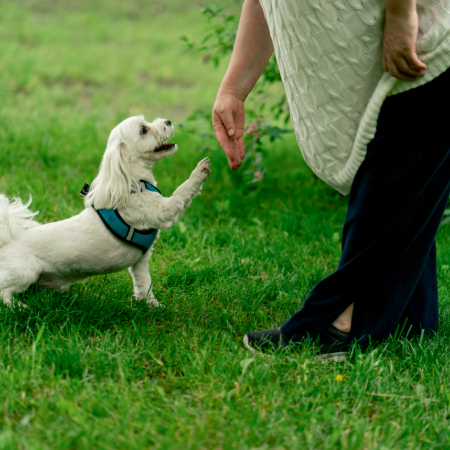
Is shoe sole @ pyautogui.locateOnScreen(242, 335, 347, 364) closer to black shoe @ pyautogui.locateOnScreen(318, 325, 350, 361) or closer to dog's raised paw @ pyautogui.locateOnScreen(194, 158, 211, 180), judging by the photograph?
black shoe @ pyautogui.locateOnScreen(318, 325, 350, 361)

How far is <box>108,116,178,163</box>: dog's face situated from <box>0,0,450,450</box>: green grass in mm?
738

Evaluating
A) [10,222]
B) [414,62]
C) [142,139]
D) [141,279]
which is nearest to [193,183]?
[142,139]

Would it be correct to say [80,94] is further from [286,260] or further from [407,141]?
[407,141]

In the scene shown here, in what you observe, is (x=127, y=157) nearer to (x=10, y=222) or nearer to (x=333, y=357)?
(x=10, y=222)

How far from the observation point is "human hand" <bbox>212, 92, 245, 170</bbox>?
2355mm

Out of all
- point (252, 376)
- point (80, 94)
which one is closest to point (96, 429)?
point (252, 376)

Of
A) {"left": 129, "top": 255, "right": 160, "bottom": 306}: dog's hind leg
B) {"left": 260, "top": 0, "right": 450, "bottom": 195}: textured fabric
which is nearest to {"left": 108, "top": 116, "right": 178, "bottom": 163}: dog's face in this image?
{"left": 129, "top": 255, "right": 160, "bottom": 306}: dog's hind leg

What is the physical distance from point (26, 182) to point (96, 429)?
2.93 metres

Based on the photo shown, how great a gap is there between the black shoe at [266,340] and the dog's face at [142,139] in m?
0.99

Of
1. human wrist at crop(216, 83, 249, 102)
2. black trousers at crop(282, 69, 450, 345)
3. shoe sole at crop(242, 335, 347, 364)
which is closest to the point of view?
black trousers at crop(282, 69, 450, 345)

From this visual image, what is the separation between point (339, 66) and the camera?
1.85 metres

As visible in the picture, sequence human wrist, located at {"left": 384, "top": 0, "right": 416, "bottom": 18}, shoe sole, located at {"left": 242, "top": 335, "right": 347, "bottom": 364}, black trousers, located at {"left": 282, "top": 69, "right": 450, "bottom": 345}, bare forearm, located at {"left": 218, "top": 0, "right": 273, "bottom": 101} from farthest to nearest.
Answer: bare forearm, located at {"left": 218, "top": 0, "right": 273, "bottom": 101}, shoe sole, located at {"left": 242, "top": 335, "right": 347, "bottom": 364}, black trousers, located at {"left": 282, "top": 69, "right": 450, "bottom": 345}, human wrist, located at {"left": 384, "top": 0, "right": 416, "bottom": 18}

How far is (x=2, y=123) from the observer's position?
17.8ft

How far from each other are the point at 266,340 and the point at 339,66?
3.82 ft
